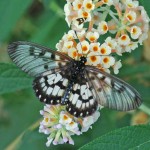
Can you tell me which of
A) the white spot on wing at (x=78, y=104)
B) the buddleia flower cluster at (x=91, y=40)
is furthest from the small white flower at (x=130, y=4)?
the white spot on wing at (x=78, y=104)

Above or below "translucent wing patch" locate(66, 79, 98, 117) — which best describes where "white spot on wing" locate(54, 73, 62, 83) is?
above

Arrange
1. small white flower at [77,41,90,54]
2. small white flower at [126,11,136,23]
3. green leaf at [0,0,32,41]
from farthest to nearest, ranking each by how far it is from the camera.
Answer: green leaf at [0,0,32,41], small white flower at [126,11,136,23], small white flower at [77,41,90,54]

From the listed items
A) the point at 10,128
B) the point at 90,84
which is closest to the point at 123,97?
the point at 90,84

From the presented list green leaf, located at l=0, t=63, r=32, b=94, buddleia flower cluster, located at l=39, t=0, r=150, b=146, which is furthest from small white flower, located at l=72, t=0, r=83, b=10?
green leaf, located at l=0, t=63, r=32, b=94

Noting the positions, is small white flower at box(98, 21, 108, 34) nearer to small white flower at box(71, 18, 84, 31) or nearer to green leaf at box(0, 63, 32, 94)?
small white flower at box(71, 18, 84, 31)

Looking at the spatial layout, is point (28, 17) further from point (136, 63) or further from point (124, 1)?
point (124, 1)

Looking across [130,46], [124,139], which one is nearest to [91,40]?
[130,46]
